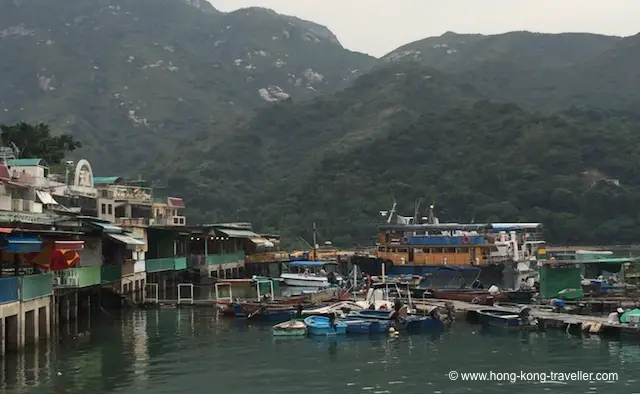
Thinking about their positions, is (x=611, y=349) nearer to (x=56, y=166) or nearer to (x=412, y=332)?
(x=412, y=332)

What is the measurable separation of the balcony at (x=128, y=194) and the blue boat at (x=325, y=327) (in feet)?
118

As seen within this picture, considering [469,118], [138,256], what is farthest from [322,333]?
[469,118]

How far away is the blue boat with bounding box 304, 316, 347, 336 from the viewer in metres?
40.5

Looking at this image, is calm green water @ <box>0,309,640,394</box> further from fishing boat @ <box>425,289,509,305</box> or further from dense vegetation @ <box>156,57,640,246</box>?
dense vegetation @ <box>156,57,640,246</box>

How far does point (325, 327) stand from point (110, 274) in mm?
16847

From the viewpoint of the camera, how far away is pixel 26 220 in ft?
115

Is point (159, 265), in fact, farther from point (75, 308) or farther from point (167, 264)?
point (75, 308)

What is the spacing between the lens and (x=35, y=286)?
3444 cm

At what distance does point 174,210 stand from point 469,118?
3883 inches

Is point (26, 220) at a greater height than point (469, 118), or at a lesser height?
lesser

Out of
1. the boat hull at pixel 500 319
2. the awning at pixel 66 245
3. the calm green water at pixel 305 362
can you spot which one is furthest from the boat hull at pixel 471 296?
the awning at pixel 66 245

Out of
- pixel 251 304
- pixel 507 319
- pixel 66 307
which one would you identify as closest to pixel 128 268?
pixel 66 307

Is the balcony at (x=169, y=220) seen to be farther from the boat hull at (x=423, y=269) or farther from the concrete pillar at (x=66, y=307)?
the concrete pillar at (x=66, y=307)

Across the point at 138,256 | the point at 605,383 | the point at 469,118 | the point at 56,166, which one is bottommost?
the point at 605,383
